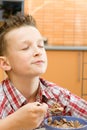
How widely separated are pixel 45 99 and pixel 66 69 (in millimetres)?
2475

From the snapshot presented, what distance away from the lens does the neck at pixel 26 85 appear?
3.17 ft

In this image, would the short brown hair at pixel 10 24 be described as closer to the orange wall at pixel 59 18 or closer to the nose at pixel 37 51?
the nose at pixel 37 51

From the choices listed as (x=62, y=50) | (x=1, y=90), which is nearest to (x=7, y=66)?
(x=1, y=90)

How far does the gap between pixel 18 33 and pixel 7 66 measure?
114mm

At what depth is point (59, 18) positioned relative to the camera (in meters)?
3.61

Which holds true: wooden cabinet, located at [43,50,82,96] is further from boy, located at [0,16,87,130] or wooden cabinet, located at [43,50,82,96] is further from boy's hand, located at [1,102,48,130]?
boy's hand, located at [1,102,48,130]

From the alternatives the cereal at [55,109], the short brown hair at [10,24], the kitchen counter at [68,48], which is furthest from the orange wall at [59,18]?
the cereal at [55,109]

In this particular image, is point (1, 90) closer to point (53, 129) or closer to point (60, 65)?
point (53, 129)

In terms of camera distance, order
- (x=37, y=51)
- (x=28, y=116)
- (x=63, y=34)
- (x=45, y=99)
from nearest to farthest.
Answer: (x=28, y=116)
(x=37, y=51)
(x=45, y=99)
(x=63, y=34)

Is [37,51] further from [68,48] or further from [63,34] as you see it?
[63,34]

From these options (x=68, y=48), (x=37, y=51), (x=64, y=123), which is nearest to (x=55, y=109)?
(x=64, y=123)

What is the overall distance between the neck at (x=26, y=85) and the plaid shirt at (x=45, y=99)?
0.02 metres

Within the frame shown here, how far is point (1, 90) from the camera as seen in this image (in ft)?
3.19

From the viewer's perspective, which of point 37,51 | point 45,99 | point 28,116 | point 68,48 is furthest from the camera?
point 68,48
